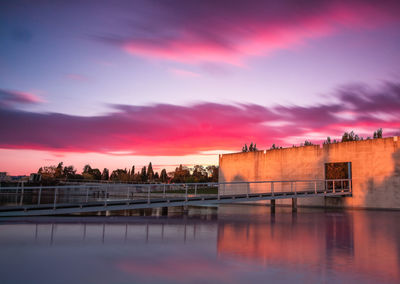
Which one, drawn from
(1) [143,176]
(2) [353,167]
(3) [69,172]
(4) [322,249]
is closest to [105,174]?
(1) [143,176]

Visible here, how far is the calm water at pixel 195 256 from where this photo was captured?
18.0ft

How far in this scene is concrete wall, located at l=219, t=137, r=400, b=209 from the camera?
72.3 feet

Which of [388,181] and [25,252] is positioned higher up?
[388,181]

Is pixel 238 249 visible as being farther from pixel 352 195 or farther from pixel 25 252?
pixel 352 195

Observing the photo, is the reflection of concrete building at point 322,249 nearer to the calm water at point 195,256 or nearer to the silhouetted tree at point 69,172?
the calm water at point 195,256

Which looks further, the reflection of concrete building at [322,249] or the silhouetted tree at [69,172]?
the silhouetted tree at [69,172]

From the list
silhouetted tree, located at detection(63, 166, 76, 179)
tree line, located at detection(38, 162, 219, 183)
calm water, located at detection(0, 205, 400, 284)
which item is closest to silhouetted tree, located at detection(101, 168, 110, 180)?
tree line, located at detection(38, 162, 219, 183)

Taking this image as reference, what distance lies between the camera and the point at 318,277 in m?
5.48

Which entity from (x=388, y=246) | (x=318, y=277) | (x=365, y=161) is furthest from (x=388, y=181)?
(x=318, y=277)

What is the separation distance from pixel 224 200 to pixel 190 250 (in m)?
11.0

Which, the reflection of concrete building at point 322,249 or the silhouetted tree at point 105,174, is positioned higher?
the silhouetted tree at point 105,174

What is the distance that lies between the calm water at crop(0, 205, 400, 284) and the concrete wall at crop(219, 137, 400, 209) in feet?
39.9

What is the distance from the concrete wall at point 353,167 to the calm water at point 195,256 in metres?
12.2

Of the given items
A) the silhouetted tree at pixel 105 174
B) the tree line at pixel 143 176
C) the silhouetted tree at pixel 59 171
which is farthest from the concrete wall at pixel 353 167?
the silhouetted tree at pixel 105 174
